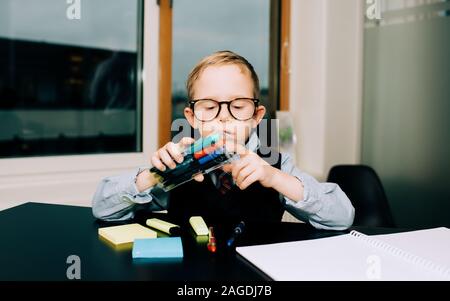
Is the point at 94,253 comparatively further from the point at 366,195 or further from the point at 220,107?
the point at 366,195

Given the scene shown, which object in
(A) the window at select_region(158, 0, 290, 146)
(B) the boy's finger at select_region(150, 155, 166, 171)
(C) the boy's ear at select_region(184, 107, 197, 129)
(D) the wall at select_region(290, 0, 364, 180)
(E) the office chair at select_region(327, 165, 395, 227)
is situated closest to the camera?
(B) the boy's finger at select_region(150, 155, 166, 171)

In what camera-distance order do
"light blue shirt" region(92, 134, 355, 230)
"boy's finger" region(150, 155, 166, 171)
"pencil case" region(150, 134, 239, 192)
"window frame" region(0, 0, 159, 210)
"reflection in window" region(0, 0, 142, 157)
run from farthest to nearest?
1. "reflection in window" region(0, 0, 142, 157)
2. "window frame" region(0, 0, 159, 210)
3. "light blue shirt" region(92, 134, 355, 230)
4. "boy's finger" region(150, 155, 166, 171)
5. "pencil case" region(150, 134, 239, 192)

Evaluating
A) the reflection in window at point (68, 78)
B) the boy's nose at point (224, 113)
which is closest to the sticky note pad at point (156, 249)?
the boy's nose at point (224, 113)

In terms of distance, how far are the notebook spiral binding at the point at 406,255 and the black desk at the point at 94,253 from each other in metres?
0.08

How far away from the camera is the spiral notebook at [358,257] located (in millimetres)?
634

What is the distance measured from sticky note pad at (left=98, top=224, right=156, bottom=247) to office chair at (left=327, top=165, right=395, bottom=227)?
1.08 metres

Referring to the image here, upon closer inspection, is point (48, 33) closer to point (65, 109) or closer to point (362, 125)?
point (65, 109)

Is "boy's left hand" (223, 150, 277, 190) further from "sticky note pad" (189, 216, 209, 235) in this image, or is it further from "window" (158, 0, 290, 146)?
"window" (158, 0, 290, 146)

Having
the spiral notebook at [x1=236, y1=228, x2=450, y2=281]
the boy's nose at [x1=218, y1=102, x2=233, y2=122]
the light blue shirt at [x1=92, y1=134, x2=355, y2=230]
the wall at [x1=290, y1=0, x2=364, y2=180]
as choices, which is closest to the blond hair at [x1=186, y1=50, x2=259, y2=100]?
the boy's nose at [x1=218, y1=102, x2=233, y2=122]

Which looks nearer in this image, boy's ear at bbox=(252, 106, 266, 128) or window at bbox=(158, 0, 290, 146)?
boy's ear at bbox=(252, 106, 266, 128)

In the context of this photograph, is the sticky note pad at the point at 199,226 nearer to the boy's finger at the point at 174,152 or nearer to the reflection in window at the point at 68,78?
the boy's finger at the point at 174,152

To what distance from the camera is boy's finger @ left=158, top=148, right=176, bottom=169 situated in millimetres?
845
